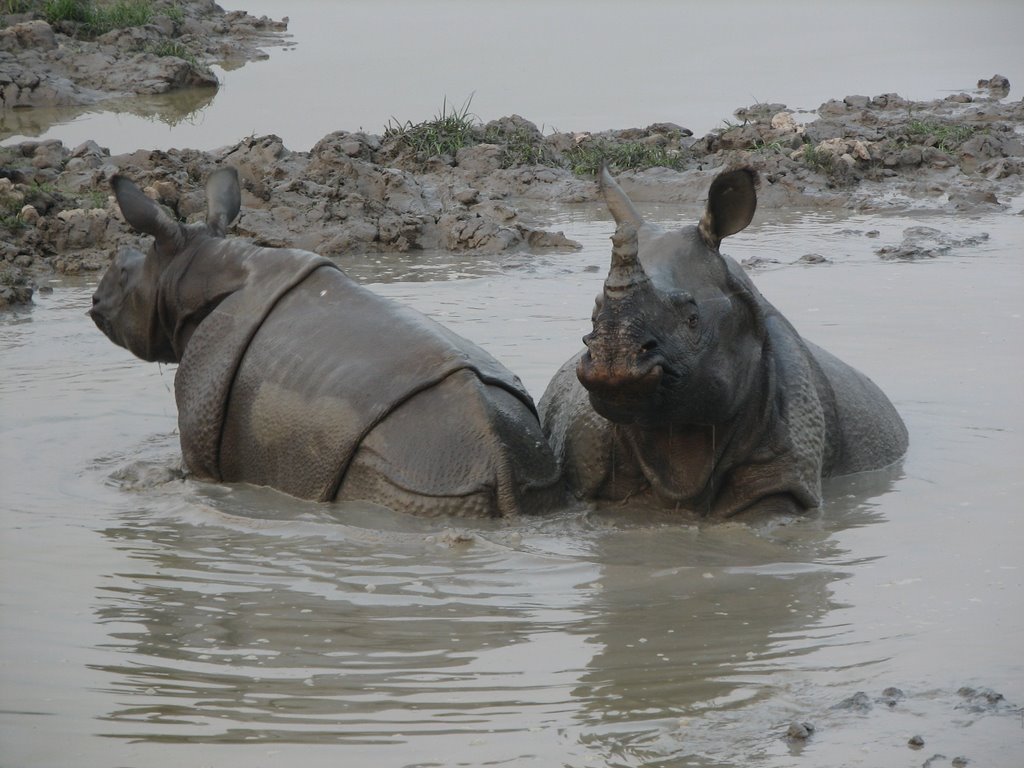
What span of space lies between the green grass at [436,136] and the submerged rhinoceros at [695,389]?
A: 395 inches

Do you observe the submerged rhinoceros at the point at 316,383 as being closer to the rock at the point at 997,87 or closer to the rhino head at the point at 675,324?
the rhino head at the point at 675,324

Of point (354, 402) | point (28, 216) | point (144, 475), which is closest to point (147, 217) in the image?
point (144, 475)

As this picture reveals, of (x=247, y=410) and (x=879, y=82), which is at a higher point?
(x=879, y=82)

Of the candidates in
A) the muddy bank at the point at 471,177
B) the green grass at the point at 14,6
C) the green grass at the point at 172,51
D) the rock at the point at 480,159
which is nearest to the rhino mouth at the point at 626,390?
the muddy bank at the point at 471,177

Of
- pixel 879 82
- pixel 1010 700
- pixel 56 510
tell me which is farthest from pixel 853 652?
pixel 879 82

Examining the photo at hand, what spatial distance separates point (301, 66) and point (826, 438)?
71.6 ft

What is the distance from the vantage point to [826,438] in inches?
295

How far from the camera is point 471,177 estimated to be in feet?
55.1

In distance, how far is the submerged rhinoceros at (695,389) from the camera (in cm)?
587

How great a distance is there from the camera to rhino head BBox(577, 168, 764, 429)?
5.81 metres

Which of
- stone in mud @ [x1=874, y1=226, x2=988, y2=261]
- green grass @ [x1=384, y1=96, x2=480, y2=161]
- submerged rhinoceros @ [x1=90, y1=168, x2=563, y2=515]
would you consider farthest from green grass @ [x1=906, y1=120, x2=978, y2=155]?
submerged rhinoceros @ [x1=90, y1=168, x2=563, y2=515]

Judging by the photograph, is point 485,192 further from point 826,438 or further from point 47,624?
point 47,624

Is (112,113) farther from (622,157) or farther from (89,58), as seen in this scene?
(622,157)

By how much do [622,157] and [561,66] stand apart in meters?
12.0
